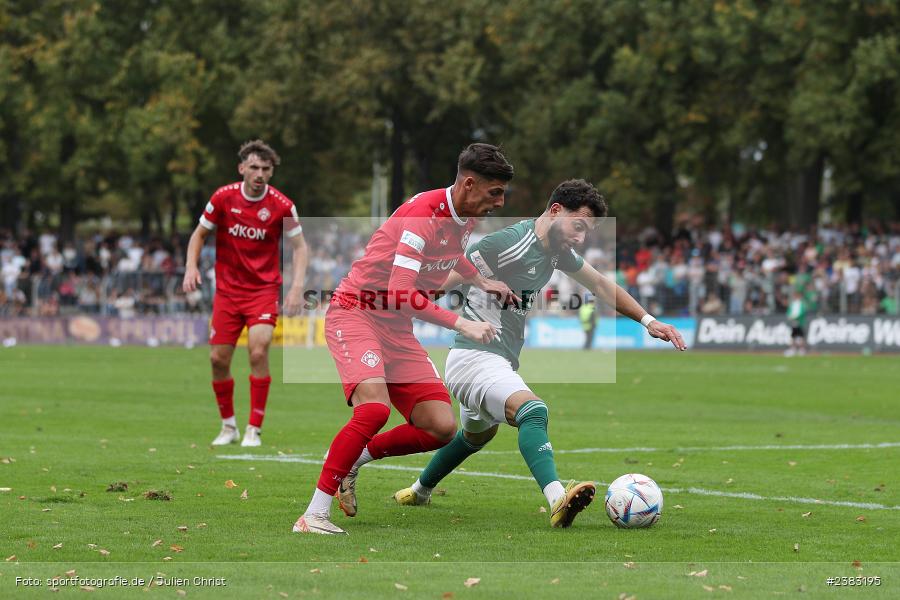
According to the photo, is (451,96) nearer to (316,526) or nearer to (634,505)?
(634,505)

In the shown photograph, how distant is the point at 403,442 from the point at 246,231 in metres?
4.72

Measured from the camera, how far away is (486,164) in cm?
800

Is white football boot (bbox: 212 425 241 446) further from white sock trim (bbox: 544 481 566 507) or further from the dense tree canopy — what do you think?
the dense tree canopy

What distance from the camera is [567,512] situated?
8016 mm

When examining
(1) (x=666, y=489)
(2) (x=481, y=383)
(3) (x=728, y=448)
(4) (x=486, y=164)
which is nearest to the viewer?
(4) (x=486, y=164)

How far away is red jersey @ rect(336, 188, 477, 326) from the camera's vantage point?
793 centimetres

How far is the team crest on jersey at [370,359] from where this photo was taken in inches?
325

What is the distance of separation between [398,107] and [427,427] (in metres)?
38.4

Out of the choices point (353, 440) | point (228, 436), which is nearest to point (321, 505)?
point (353, 440)

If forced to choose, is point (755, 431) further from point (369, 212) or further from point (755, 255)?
point (369, 212)

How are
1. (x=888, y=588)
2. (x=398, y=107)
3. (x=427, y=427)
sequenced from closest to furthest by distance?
(x=888, y=588), (x=427, y=427), (x=398, y=107)

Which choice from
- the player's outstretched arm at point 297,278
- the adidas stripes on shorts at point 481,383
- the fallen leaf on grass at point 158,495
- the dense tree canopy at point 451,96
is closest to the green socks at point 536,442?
the adidas stripes on shorts at point 481,383

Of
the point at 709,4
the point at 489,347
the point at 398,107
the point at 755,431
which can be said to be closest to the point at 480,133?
the point at 398,107

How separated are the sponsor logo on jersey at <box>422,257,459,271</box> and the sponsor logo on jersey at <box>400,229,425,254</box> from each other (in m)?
0.44
